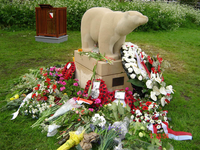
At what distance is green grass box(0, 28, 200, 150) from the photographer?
2.56 metres

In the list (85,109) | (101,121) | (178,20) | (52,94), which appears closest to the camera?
(101,121)

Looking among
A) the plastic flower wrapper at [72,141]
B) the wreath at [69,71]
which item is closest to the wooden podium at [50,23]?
the wreath at [69,71]

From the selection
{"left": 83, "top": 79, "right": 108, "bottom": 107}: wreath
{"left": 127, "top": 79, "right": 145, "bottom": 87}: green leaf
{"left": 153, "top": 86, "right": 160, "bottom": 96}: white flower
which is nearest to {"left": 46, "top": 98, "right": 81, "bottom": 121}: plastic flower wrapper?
{"left": 83, "top": 79, "right": 108, "bottom": 107}: wreath

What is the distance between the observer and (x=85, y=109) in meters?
2.80

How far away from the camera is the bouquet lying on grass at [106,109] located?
2281 millimetres

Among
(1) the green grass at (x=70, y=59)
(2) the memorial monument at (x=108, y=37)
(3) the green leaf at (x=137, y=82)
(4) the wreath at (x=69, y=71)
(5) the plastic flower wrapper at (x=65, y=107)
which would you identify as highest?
(2) the memorial monument at (x=108, y=37)

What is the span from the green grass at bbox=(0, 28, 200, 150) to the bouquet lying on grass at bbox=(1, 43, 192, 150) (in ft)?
0.65

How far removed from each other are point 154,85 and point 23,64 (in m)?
3.59

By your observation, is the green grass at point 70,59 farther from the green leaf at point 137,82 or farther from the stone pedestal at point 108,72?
the stone pedestal at point 108,72

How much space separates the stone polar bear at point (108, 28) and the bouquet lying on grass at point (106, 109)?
16 cm

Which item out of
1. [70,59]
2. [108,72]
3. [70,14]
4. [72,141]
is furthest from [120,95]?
[70,14]

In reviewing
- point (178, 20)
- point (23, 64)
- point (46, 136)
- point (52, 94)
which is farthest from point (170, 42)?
point (46, 136)

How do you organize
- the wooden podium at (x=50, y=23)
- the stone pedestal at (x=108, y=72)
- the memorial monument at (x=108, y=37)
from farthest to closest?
the wooden podium at (x=50, y=23), the stone pedestal at (x=108, y=72), the memorial monument at (x=108, y=37)

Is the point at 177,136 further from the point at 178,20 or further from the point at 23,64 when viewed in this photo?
the point at 178,20
